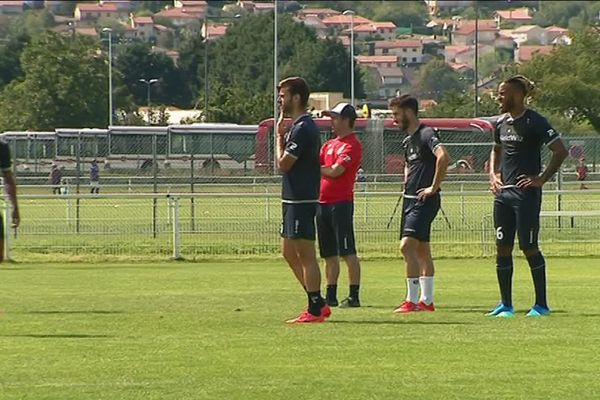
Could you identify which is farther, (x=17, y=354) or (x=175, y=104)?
(x=175, y=104)

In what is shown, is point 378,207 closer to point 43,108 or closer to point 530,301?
point 530,301

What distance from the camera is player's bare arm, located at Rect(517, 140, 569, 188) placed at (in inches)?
516

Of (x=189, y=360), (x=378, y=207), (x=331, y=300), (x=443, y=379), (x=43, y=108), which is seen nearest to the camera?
(x=443, y=379)

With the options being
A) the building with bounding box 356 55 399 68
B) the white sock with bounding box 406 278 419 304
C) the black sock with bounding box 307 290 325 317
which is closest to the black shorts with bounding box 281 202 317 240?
the black sock with bounding box 307 290 325 317

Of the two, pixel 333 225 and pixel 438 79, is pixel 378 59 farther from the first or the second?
pixel 333 225

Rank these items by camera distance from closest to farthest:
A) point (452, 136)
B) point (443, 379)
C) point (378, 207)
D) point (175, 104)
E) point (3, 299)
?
point (443, 379)
point (3, 299)
point (378, 207)
point (452, 136)
point (175, 104)

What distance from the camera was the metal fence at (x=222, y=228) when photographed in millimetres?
25609

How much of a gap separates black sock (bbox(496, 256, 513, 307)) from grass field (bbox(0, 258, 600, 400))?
0.61ft

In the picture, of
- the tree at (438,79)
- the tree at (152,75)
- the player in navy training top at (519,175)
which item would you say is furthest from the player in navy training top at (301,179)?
the tree at (438,79)

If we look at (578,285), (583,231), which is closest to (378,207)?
(583,231)

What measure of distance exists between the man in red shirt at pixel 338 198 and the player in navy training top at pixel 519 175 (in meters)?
1.53

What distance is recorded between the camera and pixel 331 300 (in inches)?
591

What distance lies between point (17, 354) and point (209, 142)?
41.5 meters

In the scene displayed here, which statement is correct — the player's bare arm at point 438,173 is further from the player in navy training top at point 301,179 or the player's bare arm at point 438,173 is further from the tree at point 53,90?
the tree at point 53,90
